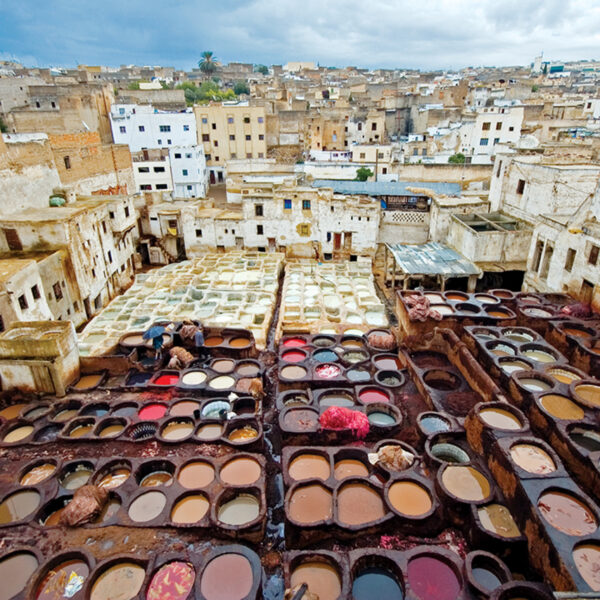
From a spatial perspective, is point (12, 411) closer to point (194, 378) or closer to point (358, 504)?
point (194, 378)

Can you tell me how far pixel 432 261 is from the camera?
81.5 feet

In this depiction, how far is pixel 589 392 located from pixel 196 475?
39.2ft

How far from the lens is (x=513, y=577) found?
8844 millimetres

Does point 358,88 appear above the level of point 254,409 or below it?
above

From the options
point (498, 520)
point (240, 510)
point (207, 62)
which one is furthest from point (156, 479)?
point (207, 62)

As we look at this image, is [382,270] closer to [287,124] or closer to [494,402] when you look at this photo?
[494,402]

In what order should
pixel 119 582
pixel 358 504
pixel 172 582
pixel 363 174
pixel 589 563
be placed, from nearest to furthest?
pixel 589 563 → pixel 172 582 → pixel 119 582 → pixel 358 504 → pixel 363 174

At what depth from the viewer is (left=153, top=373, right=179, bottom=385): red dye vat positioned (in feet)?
55.1

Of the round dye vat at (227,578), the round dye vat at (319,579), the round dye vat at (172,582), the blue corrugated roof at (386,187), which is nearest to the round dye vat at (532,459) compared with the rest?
the round dye vat at (319,579)

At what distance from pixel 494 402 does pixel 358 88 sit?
83.5 metres

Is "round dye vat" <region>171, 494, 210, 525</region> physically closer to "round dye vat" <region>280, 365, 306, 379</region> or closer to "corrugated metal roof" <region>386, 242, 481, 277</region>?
"round dye vat" <region>280, 365, 306, 379</region>

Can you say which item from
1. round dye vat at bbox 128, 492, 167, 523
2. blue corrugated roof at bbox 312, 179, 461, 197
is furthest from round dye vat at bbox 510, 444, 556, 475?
blue corrugated roof at bbox 312, 179, 461, 197

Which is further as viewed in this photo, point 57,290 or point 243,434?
point 57,290

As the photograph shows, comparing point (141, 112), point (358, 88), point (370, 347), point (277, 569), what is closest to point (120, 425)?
point (277, 569)
